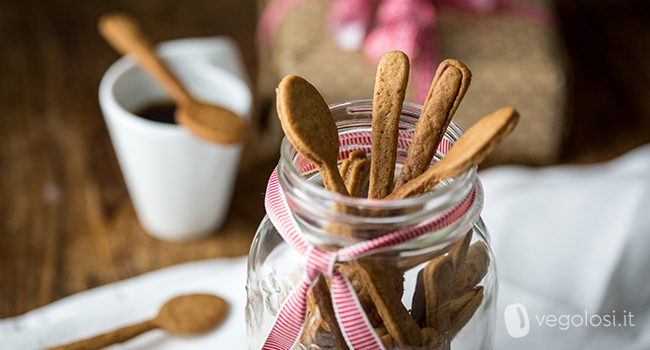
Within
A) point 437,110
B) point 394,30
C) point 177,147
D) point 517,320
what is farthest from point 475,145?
point 394,30

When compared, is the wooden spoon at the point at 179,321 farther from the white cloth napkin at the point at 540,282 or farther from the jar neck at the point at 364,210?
the jar neck at the point at 364,210

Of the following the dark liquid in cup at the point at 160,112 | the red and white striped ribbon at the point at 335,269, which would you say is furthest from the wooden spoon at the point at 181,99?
the red and white striped ribbon at the point at 335,269

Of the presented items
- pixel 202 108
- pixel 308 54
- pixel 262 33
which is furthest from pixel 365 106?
pixel 262 33

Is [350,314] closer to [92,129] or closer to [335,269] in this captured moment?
[335,269]

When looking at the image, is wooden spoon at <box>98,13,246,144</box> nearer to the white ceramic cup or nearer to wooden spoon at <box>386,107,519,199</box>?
the white ceramic cup

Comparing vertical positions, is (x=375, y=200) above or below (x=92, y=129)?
above

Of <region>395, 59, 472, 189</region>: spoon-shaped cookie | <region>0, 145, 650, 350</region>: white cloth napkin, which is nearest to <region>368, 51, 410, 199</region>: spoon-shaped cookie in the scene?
→ <region>395, 59, 472, 189</region>: spoon-shaped cookie

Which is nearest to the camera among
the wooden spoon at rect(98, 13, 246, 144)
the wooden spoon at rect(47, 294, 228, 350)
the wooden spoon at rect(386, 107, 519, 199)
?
the wooden spoon at rect(386, 107, 519, 199)
